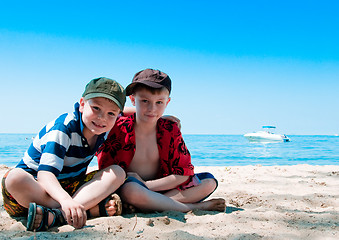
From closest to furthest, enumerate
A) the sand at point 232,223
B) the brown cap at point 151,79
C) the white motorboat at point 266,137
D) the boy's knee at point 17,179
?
the sand at point 232,223 < the boy's knee at point 17,179 < the brown cap at point 151,79 < the white motorboat at point 266,137

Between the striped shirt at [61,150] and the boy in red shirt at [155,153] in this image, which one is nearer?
the striped shirt at [61,150]

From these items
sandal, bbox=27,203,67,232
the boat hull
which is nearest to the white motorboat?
the boat hull

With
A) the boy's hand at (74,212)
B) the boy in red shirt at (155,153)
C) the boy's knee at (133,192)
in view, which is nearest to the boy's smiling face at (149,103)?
the boy in red shirt at (155,153)

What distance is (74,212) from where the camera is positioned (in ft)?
5.84

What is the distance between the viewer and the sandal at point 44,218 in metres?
1.76

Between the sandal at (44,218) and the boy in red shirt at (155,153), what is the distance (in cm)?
63

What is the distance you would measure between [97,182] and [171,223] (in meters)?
0.61

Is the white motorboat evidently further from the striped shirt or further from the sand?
the striped shirt

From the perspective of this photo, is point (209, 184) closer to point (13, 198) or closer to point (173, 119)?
point (173, 119)

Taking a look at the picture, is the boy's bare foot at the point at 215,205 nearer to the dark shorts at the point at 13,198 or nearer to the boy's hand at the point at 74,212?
the dark shorts at the point at 13,198

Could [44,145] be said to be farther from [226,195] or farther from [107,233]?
[226,195]

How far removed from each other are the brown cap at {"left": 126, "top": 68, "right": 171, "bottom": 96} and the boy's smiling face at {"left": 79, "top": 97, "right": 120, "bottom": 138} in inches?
17.4

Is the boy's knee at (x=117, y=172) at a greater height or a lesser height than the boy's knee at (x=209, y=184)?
greater

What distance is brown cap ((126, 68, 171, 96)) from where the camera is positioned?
8.18ft
